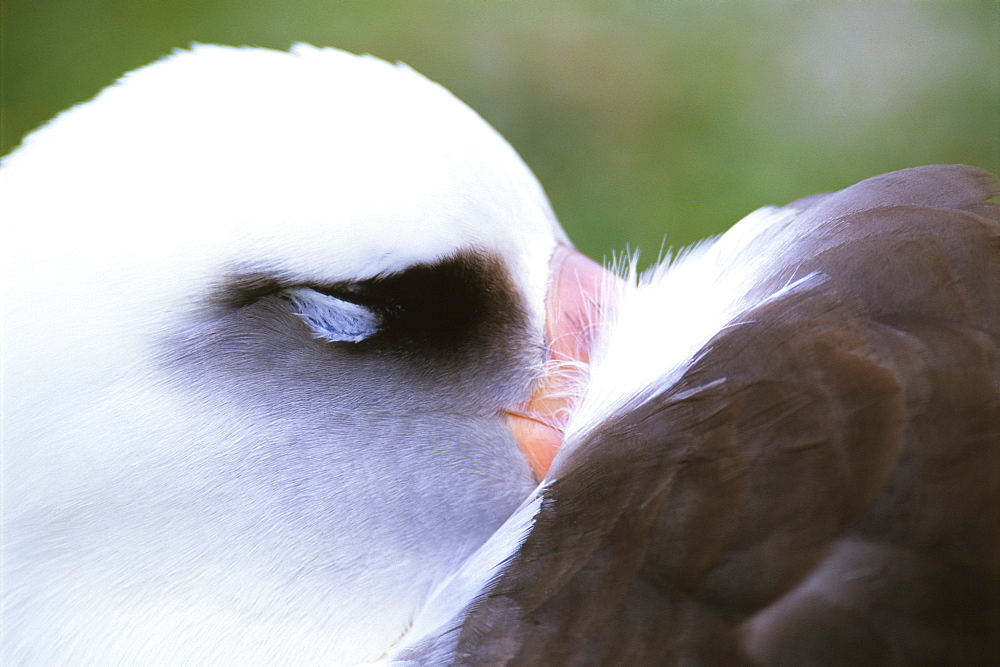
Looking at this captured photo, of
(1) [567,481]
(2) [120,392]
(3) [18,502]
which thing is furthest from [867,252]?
(3) [18,502]

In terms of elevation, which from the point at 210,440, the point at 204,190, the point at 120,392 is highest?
the point at 204,190

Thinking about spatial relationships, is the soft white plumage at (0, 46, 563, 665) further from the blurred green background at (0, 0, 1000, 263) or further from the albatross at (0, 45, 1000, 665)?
the blurred green background at (0, 0, 1000, 263)

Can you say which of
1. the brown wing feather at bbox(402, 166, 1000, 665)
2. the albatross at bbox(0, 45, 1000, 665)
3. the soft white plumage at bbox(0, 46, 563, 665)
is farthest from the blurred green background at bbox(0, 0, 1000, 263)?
the brown wing feather at bbox(402, 166, 1000, 665)

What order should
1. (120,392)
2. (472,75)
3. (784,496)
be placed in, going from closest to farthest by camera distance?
1. (784,496)
2. (120,392)
3. (472,75)

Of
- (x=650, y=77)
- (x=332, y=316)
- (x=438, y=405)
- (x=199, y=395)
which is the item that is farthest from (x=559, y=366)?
(x=650, y=77)

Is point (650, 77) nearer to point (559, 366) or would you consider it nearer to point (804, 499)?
point (559, 366)

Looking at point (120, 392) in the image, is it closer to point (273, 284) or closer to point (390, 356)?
point (273, 284)
